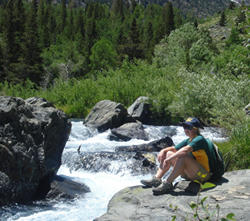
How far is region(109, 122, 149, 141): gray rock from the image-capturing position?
14484 mm

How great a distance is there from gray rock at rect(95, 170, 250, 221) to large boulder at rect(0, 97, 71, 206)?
250 cm

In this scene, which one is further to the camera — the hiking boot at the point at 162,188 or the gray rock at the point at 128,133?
the gray rock at the point at 128,133

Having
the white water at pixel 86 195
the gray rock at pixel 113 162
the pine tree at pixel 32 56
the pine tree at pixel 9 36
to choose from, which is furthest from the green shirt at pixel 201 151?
the pine tree at pixel 9 36

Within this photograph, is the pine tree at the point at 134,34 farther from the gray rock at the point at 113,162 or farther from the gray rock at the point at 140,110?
the gray rock at the point at 113,162

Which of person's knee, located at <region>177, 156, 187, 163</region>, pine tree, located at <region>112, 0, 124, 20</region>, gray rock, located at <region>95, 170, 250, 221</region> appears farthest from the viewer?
pine tree, located at <region>112, 0, 124, 20</region>

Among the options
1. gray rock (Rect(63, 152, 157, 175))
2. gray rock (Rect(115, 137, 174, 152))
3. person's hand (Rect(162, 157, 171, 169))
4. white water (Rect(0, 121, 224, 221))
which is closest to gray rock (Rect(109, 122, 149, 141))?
white water (Rect(0, 121, 224, 221))

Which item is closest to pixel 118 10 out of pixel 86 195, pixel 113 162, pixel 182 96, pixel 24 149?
pixel 182 96

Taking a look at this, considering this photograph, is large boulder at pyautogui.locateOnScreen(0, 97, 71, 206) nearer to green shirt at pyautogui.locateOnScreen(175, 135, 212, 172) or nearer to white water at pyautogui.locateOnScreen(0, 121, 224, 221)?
white water at pyautogui.locateOnScreen(0, 121, 224, 221)

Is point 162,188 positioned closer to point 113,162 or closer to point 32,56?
point 113,162

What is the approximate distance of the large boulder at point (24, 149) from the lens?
628 cm

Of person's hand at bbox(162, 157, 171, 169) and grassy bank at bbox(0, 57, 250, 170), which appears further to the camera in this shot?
grassy bank at bbox(0, 57, 250, 170)

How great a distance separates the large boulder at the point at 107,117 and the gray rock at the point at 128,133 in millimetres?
785

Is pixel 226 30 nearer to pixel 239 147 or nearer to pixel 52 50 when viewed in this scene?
pixel 52 50

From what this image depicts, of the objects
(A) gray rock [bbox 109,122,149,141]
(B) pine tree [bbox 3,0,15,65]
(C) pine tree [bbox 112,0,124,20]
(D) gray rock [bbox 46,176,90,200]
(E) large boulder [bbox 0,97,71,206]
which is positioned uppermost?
(C) pine tree [bbox 112,0,124,20]
